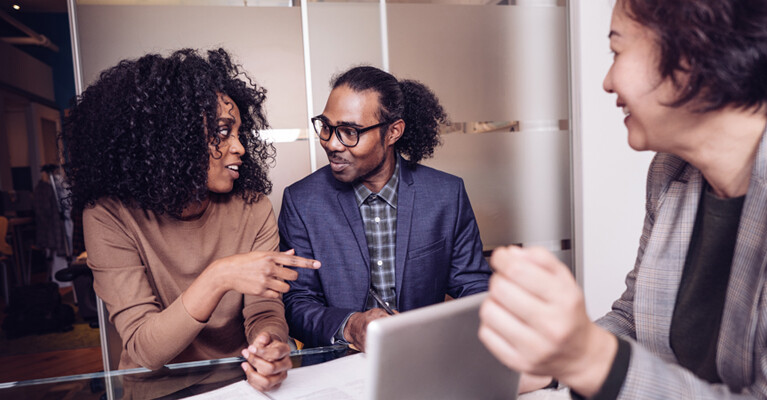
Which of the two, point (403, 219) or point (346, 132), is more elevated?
point (346, 132)

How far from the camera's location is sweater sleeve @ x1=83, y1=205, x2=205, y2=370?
1388 millimetres

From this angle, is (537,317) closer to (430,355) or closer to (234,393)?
(430,355)

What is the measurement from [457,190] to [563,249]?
147 cm

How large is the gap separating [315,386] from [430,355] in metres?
0.41

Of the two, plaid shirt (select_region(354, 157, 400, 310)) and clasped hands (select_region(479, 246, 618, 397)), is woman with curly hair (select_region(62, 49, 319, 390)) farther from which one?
clasped hands (select_region(479, 246, 618, 397))

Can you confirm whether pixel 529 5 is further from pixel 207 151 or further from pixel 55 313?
pixel 55 313

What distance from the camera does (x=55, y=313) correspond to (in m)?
4.09

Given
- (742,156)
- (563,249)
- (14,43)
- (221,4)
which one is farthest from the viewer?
(14,43)

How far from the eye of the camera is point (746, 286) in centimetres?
86

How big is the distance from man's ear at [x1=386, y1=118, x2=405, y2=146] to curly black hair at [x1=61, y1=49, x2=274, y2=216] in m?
0.78

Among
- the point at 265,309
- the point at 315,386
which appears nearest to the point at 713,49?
the point at 315,386

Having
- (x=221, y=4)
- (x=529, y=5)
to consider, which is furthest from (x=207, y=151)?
(x=529, y=5)

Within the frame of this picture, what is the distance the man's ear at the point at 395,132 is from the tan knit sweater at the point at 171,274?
64 cm

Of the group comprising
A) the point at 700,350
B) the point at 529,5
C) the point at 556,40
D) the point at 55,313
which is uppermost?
the point at 529,5
